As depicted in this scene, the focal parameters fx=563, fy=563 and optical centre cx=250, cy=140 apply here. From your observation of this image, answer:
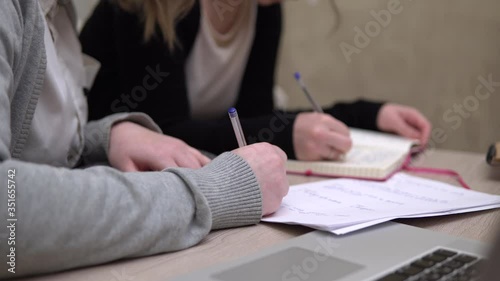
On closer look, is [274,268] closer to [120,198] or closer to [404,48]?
[120,198]

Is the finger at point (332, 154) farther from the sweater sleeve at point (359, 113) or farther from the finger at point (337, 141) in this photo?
the sweater sleeve at point (359, 113)

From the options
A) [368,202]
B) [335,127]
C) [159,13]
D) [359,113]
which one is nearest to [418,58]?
[359,113]

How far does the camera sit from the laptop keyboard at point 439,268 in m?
0.44

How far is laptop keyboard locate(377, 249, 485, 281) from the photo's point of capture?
Answer: 17.2 inches

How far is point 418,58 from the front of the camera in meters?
1.60

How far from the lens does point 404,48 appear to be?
1616mm

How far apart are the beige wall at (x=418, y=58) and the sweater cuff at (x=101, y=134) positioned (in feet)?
3.29

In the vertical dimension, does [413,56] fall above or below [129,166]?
above

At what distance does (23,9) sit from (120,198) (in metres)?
0.24

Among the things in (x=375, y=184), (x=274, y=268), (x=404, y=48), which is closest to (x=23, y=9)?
(x=274, y=268)

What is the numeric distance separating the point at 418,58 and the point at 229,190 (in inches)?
46.1

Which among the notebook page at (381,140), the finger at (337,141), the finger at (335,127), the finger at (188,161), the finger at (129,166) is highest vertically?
the finger at (335,127)

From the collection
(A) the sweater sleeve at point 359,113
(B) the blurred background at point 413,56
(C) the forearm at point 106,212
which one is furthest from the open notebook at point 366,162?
(B) the blurred background at point 413,56

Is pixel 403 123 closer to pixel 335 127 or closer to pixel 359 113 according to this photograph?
pixel 359 113
